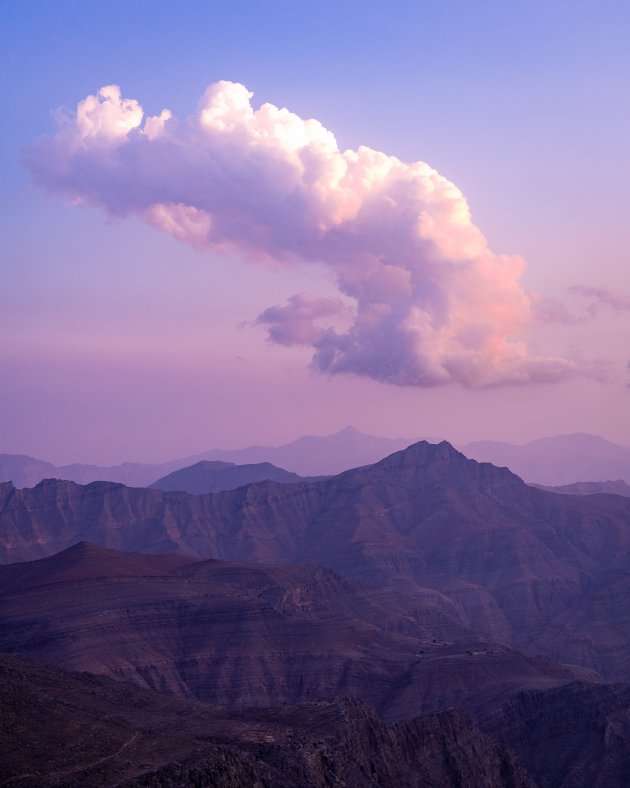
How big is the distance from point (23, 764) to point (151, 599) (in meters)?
96.8

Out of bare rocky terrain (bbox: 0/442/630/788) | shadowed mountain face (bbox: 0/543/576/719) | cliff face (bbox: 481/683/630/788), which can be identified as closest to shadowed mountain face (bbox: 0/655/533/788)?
bare rocky terrain (bbox: 0/442/630/788)

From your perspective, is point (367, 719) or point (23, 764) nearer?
point (23, 764)

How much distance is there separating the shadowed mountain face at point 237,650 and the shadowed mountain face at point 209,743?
33120 mm

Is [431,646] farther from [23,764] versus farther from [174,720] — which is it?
[23,764]

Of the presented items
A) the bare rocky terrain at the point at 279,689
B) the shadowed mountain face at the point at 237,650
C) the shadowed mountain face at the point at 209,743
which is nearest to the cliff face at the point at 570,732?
the bare rocky terrain at the point at 279,689

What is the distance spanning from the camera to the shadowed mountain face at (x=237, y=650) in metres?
145

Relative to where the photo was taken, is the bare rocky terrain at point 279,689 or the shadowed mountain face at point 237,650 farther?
the shadowed mountain face at point 237,650

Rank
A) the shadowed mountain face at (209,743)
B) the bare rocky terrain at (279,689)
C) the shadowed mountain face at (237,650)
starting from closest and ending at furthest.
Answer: the shadowed mountain face at (209,743) → the bare rocky terrain at (279,689) → the shadowed mountain face at (237,650)

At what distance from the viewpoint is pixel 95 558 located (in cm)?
19588

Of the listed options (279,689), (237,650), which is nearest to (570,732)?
(279,689)

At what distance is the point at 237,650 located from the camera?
514 feet

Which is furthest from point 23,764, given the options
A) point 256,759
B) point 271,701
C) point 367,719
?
point 271,701

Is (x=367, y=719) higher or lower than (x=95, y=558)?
lower

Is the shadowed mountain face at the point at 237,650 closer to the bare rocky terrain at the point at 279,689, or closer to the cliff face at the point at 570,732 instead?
the bare rocky terrain at the point at 279,689
